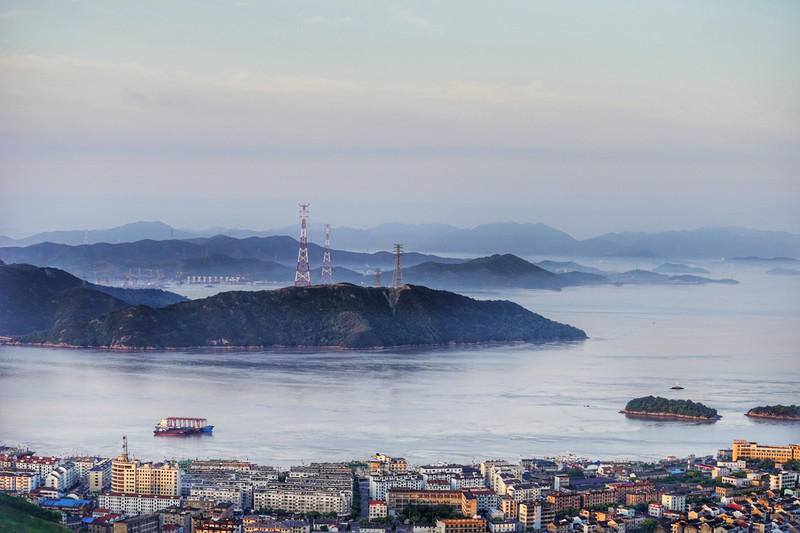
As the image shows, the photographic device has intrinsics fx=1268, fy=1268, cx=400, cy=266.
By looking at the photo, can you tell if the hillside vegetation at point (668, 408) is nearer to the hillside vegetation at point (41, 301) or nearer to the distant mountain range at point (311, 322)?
the distant mountain range at point (311, 322)

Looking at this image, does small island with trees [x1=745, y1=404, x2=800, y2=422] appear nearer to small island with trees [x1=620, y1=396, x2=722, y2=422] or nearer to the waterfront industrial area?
small island with trees [x1=620, y1=396, x2=722, y2=422]

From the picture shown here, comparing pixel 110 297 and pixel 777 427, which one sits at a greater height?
pixel 110 297

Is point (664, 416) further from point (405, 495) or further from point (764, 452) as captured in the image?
point (405, 495)

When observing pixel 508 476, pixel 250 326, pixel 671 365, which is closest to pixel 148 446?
pixel 508 476

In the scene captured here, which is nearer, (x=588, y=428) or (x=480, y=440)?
(x=480, y=440)

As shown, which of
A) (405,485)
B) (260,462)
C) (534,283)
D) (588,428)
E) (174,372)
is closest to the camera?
(405,485)

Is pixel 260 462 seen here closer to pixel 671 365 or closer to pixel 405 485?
pixel 405 485

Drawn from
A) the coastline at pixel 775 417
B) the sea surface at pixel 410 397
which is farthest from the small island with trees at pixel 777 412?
the sea surface at pixel 410 397
